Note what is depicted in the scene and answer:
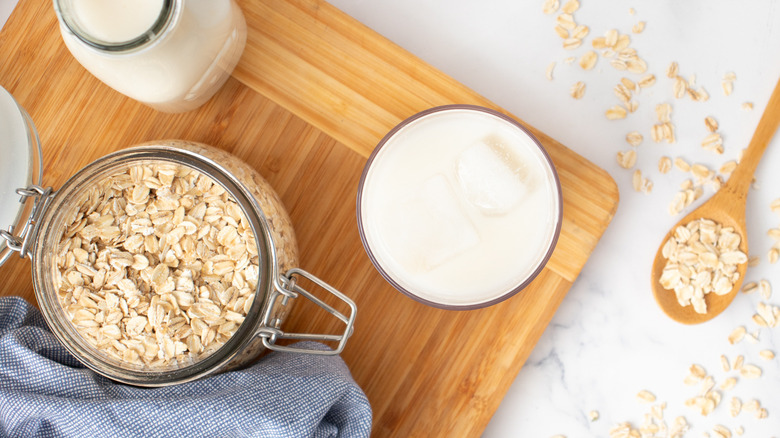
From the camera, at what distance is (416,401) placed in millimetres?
877

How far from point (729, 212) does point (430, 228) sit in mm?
548

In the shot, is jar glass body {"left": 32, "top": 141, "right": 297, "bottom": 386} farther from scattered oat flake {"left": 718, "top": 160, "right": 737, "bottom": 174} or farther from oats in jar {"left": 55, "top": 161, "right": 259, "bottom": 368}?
A: scattered oat flake {"left": 718, "top": 160, "right": 737, "bottom": 174}

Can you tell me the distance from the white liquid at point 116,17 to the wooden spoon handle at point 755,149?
92cm

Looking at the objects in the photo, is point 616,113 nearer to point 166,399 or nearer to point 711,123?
point 711,123

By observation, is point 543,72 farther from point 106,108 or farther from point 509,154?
point 106,108

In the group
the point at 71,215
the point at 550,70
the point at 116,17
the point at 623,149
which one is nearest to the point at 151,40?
the point at 116,17

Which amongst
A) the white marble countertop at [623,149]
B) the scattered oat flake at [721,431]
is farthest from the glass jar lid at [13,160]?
the scattered oat flake at [721,431]

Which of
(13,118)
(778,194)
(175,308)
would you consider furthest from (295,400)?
(778,194)

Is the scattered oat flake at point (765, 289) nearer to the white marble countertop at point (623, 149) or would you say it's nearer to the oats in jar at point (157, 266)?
the white marble countertop at point (623, 149)

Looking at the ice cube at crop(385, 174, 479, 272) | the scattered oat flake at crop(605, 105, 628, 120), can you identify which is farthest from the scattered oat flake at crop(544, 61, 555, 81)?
the ice cube at crop(385, 174, 479, 272)

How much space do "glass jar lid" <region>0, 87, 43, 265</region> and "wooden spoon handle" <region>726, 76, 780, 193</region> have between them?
108cm

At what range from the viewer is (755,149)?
957 millimetres

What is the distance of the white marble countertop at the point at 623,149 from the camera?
962mm

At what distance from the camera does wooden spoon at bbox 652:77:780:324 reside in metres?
0.96
